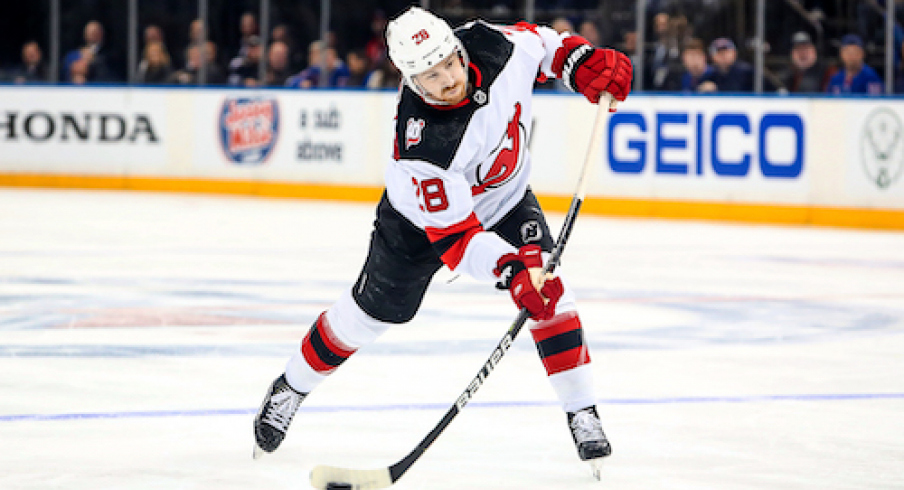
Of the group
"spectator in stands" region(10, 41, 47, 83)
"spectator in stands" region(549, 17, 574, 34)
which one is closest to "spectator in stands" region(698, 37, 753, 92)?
"spectator in stands" region(549, 17, 574, 34)

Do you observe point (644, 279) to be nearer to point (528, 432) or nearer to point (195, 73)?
point (528, 432)

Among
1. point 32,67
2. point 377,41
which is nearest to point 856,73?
point 377,41

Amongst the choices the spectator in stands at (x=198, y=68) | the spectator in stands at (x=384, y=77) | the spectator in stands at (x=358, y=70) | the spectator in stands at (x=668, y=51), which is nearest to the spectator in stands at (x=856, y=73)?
the spectator in stands at (x=668, y=51)

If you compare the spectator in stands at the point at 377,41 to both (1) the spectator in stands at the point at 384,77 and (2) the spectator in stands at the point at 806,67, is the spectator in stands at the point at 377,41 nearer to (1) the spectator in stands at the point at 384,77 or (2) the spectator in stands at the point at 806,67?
(1) the spectator in stands at the point at 384,77

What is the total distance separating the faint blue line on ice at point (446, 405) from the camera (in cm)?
383

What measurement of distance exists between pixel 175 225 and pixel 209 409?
6.07 m

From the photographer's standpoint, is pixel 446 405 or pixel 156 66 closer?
pixel 446 405

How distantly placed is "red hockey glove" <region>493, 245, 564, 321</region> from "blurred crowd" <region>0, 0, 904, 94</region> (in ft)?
24.6

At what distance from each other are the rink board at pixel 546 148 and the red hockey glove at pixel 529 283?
720 cm

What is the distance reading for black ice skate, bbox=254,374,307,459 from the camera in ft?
11.3

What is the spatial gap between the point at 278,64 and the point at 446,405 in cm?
930

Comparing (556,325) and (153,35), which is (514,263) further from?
(153,35)

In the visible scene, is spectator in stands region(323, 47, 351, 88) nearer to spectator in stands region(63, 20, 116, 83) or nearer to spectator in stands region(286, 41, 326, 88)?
spectator in stands region(286, 41, 326, 88)

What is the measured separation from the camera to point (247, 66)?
13.2 meters
